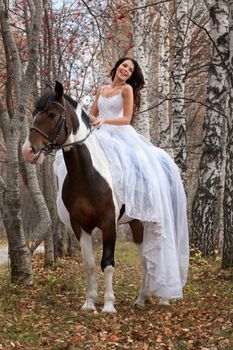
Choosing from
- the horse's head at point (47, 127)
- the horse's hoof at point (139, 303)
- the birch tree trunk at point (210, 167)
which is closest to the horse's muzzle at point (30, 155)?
the horse's head at point (47, 127)

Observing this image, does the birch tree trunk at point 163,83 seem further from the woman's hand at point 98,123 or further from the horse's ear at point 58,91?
the horse's ear at point 58,91

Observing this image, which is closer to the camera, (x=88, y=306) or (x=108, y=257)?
(x=108, y=257)

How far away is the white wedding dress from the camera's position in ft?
20.2

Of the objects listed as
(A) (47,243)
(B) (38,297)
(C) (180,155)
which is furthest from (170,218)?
(C) (180,155)

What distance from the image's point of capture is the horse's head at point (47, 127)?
5508mm

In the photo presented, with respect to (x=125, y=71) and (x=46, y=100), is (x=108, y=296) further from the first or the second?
(x=125, y=71)

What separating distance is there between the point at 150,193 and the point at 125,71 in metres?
1.60

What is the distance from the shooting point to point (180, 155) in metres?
12.5

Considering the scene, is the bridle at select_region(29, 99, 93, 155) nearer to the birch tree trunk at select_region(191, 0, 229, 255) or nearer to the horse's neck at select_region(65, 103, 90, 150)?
the horse's neck at select_region(65, 103, 90, 150)

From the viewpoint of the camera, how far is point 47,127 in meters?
5.59

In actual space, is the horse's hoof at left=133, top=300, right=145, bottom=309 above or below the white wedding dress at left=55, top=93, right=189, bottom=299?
below

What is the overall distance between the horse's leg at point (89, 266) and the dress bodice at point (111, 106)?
5.06 feet

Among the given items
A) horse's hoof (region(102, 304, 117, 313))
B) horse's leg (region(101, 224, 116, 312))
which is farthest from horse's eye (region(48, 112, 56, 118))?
horse's hoof (region(102, 304, 117, 313))

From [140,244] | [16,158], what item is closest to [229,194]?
[140,244]
